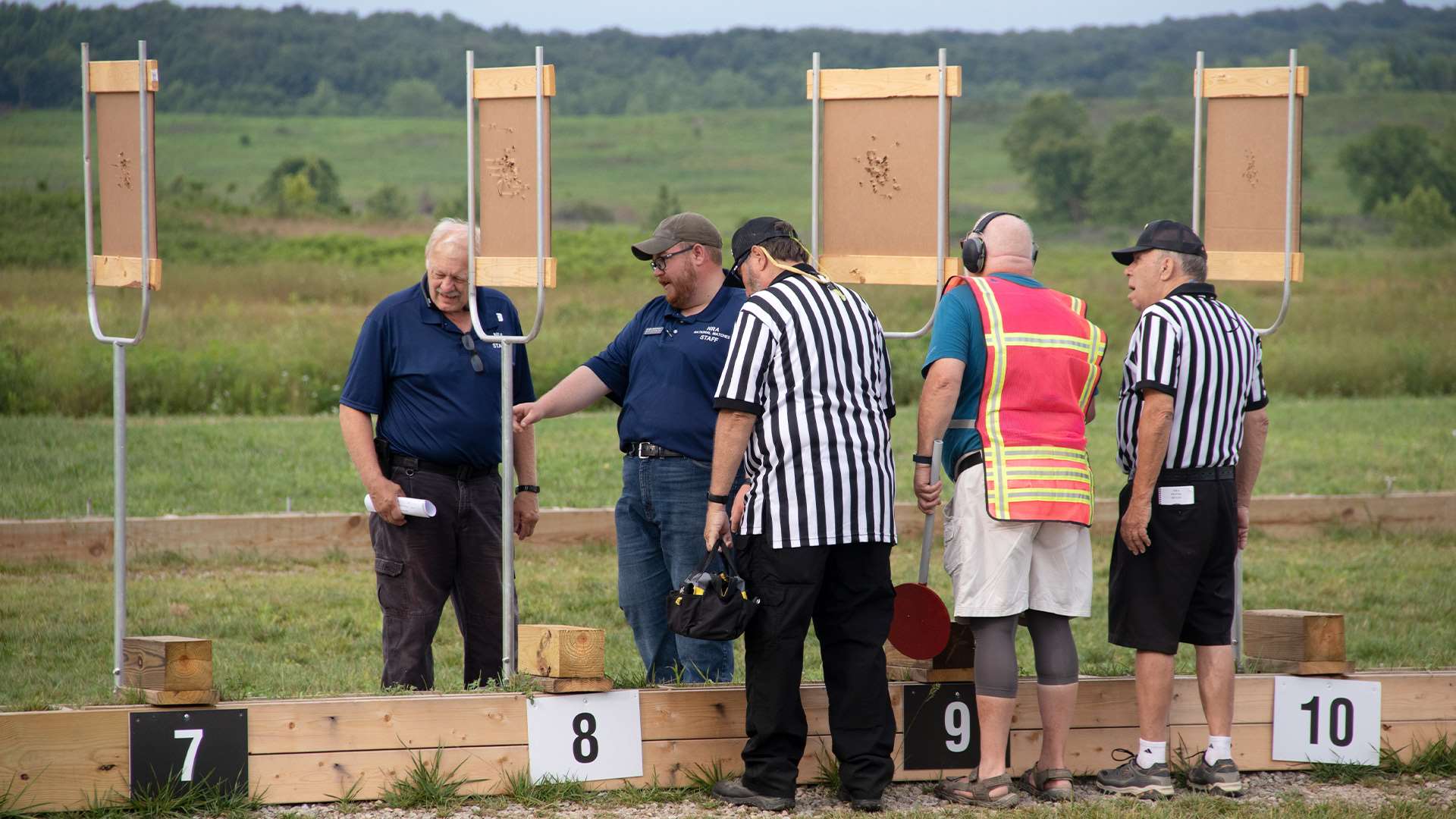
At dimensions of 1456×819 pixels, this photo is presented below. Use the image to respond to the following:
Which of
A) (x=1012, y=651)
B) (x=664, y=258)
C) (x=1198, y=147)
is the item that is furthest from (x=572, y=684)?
(x=1198, y=147)

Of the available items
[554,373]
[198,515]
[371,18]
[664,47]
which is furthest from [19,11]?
[664,47]

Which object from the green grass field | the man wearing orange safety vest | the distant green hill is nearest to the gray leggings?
the man wearing orange safety vest

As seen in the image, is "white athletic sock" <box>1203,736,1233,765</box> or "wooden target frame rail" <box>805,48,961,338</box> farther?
"wooden target frame rail" <box>805,48,961,338</box>

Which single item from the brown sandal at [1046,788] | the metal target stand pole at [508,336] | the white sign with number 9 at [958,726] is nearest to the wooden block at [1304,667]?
the brown sandal at [1046,788]

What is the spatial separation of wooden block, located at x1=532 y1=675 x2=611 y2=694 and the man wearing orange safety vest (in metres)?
1.04

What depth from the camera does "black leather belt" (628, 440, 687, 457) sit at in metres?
4.54

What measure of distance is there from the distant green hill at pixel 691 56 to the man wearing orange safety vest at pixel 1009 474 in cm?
4379

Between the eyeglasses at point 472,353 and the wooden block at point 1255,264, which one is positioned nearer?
the eyeglasses at point 472,353

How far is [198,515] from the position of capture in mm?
7824

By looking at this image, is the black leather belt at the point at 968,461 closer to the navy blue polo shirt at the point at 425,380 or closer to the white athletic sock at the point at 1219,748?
the white athletic sock at the point at 1219,748

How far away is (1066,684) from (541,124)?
2229mm

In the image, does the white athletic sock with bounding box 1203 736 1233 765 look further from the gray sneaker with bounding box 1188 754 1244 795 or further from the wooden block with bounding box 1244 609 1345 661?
the wooden block with bounding box 1244 609 1345 661

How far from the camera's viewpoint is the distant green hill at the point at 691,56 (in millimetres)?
64062

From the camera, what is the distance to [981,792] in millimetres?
4000
